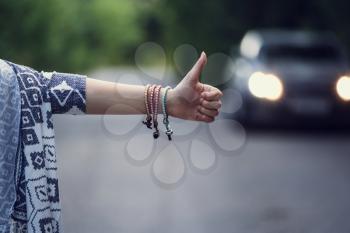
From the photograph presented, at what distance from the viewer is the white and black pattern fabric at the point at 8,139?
251 centimetres

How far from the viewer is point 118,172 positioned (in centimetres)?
1007

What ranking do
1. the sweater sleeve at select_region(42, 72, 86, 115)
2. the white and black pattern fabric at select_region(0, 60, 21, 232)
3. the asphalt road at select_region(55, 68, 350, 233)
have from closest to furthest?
the white and black pattern fabric at select_region(0, 60, 21, 232) < the sweater sleeve at select_region(42, 72, 86, 115) < the asphalt road at select_region(55, 68, 350, 233)

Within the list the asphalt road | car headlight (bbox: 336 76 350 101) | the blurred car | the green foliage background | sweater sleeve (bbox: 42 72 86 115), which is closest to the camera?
sweater sleeve (bbox: 42 72 86 115)

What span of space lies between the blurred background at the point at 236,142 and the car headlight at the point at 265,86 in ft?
0.07

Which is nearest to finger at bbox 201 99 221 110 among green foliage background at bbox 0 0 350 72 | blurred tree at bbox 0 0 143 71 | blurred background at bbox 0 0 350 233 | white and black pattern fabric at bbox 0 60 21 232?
white and black pattern fabric at bbox 0 60 21 232

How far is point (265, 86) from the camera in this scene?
13594 millimetres

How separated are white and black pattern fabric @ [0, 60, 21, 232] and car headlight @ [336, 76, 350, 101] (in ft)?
36.6

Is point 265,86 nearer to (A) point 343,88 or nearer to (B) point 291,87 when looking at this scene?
(B) point 291,87

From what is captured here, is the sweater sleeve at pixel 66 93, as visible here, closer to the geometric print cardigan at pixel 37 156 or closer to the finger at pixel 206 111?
the geometric print cardigan at pixel 37 156

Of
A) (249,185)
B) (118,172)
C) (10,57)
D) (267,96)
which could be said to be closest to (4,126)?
(249,185)

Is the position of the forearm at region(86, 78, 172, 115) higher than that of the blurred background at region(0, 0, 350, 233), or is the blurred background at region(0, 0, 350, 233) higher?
the blurred background at region(0, 0, 350, 233)

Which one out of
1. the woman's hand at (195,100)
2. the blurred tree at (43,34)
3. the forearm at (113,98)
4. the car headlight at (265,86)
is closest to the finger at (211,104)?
the woman's hand at (195,100)

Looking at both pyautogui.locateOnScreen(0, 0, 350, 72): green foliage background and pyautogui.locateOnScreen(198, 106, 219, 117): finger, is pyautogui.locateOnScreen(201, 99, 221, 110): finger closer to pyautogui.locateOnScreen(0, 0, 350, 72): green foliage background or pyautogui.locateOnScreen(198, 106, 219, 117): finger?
pyautogui.locateOnScreen(198, 106, 219, 117): finger

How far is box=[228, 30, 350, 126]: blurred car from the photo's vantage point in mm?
13422
